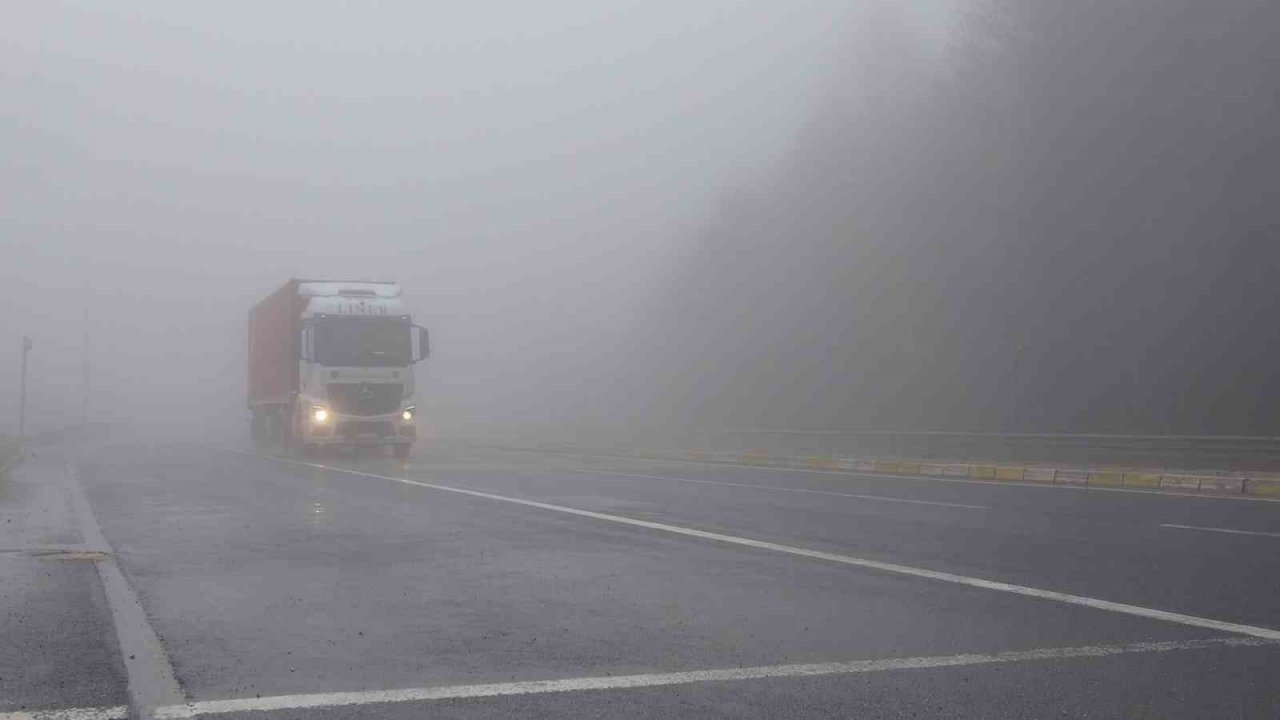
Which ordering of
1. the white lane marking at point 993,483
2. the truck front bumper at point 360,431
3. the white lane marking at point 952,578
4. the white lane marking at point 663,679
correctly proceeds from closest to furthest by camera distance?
1. the white lane marking at point 663,679
2. the white lane marking at point 952,578
3. the white lane marking at point 993,483
4. the truck front bumper at point 360,431

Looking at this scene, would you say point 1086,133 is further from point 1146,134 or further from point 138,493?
point 138,493

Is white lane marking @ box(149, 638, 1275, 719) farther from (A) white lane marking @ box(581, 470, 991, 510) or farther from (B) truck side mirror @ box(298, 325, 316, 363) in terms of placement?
(B) truck side mirror @ box(298, 325, 316, 363)

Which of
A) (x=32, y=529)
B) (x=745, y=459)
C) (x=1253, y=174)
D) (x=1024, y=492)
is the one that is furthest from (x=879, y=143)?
(x=32, y=529)

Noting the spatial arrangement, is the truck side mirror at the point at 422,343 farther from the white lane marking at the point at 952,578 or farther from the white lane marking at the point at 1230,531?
the white lane marking at the point at 1230,531

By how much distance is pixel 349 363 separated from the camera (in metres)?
25.8

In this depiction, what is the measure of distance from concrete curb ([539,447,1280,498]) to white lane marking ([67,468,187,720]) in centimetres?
1468

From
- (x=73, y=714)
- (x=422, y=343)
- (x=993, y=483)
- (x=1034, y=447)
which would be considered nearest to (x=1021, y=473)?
(x=993, y=483)

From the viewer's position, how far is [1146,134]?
103 ft

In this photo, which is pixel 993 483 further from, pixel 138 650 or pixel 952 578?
pixel 138 650

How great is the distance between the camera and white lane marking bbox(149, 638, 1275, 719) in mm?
4969

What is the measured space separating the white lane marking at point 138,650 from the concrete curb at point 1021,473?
14.7 m

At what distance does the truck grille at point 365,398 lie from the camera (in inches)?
1013

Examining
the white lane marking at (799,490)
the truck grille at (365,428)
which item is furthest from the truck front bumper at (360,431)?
the white lane marking at (799,490)

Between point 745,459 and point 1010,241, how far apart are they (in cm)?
1301
